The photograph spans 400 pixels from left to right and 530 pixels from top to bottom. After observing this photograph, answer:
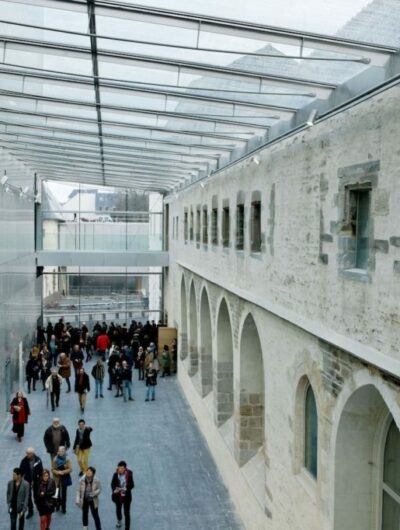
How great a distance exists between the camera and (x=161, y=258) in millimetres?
28016

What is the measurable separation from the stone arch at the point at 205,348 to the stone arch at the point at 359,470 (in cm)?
971

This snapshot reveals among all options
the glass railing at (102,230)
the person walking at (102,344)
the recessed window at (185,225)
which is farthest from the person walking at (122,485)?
the glass railing at (102,230)

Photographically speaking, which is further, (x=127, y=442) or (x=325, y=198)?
(x=127, y=442)

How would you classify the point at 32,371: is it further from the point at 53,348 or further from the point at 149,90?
the point at 149,90

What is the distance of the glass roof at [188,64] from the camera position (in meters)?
6.38

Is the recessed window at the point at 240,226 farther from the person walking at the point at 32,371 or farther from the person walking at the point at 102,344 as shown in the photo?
the person walking at the point at 102,344

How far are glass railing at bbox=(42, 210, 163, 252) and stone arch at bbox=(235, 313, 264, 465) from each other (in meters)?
16.8

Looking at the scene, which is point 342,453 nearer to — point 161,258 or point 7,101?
point 7,101

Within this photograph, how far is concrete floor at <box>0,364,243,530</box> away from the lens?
1162 cm

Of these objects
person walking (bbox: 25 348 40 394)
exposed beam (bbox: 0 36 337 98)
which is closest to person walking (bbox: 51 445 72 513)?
exposed beam (bbox: 0 36 337 98)

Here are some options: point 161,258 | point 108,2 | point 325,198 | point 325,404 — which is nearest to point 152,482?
point 325,404

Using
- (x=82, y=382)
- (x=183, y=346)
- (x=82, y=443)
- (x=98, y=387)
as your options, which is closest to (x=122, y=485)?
(x=82, y=443)

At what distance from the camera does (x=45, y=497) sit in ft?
34.1

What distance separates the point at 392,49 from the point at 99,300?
2597 centimetres
